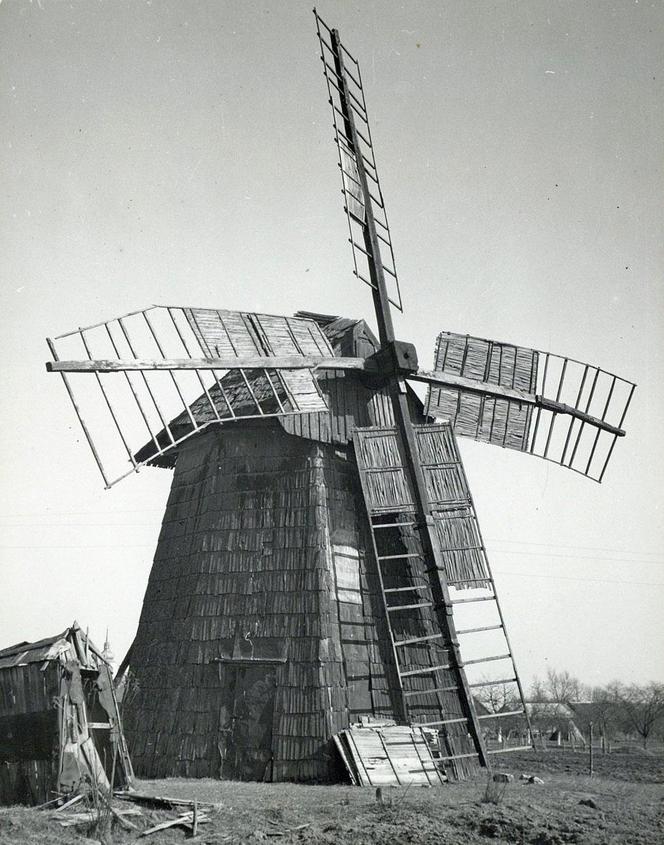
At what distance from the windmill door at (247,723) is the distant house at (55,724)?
196cm

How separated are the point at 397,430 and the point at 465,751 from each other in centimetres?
554

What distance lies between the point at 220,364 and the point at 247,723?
5.75 meters

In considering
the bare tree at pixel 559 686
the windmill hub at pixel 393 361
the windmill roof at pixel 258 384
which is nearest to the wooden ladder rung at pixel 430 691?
the windmill roof at pixel 258 384

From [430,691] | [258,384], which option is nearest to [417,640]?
[430,691]

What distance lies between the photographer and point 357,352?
1539 centimetres

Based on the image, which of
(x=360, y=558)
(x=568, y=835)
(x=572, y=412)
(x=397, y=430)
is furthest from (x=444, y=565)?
(x=568, y=835)

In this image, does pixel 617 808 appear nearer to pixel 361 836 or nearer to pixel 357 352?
pixel 361 836

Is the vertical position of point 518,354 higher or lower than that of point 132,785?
higher

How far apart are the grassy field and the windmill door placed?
1277mm

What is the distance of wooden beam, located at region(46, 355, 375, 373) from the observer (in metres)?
10.9

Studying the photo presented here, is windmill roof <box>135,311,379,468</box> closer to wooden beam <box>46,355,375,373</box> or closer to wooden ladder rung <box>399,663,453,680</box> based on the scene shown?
wooden beam <box>46,355,375,373</box>

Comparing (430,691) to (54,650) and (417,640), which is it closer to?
(417,640)

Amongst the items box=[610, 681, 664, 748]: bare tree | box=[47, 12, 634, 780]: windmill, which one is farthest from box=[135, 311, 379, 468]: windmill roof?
box=[610, 681, 664, 748]: bare tree

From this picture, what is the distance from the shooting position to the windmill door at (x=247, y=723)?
1165 cm
